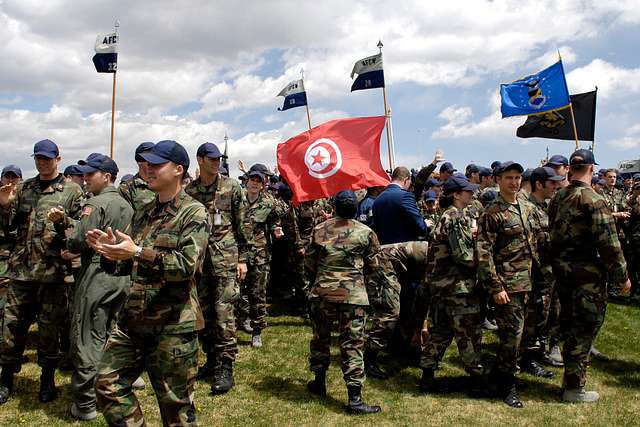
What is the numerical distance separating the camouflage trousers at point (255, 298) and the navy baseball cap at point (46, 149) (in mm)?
3807

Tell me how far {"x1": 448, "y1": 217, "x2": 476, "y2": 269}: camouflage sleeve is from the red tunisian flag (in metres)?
1.39

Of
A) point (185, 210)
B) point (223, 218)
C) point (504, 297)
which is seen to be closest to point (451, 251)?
point (504, 297)

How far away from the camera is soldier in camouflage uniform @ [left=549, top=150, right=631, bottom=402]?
584 cm

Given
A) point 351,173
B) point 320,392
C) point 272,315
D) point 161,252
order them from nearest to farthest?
point 161,252
point 320,392
point 351,173
point 272,315

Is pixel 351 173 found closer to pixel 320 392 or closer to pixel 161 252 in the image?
pixel 320 392

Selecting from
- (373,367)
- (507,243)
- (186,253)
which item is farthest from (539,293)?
(186,253)

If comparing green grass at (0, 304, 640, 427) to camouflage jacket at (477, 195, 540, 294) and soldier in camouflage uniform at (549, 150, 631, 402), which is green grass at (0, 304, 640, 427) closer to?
soldier in camouflage uniform at (549, 150, 631, 402)

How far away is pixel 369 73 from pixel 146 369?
976 centimetres

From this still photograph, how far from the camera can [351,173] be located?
23.3ft

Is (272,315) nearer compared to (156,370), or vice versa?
(156,370)

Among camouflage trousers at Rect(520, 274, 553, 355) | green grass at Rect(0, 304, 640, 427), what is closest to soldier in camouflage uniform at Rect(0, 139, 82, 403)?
green grass at Rect(0, 304, 640, 427)

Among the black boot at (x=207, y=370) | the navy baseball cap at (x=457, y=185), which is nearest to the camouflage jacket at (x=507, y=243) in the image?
the navy baseball cap at (x=457, y=185)

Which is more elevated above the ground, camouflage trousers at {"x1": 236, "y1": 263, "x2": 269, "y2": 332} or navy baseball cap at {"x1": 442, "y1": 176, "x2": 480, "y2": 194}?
navy baseball cap at {"x1": 442, "y1": 176, "x2": 480, "y2": 194}

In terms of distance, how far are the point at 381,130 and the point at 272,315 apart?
15.7 ft
